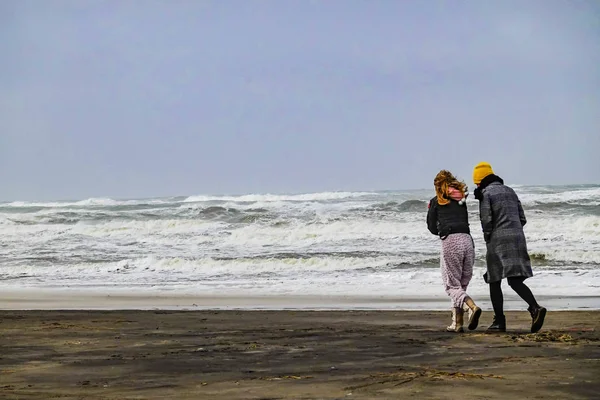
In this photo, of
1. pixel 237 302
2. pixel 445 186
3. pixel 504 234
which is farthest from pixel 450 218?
pixel 237 302

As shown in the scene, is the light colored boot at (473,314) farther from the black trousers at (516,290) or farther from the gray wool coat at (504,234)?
the gray wool coat at (504,234)

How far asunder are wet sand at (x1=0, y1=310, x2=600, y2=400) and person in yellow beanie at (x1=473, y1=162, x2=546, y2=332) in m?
0.36

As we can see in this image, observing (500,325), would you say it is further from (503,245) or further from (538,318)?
(503,245)

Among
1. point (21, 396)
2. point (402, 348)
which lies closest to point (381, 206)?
point (402, 348)

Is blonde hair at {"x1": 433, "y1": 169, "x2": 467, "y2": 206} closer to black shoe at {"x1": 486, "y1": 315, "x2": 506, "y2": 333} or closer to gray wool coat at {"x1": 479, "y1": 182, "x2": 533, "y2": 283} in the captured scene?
gray wool coat at {"x1": 479, "y1": 182, "x2": 533, "y2": 283}

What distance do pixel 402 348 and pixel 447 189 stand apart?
208 cm

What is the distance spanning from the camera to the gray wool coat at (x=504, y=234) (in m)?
8.14

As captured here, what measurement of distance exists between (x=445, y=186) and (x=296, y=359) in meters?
2.85

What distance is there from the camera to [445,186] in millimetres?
8438

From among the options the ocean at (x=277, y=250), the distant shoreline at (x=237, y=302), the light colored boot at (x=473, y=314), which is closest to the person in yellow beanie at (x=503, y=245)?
the light colored boot at (x=473, y=314)

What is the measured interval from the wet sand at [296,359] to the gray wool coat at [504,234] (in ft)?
1.93

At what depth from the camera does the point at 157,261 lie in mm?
21125

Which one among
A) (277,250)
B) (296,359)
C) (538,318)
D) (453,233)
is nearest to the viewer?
(296,359)

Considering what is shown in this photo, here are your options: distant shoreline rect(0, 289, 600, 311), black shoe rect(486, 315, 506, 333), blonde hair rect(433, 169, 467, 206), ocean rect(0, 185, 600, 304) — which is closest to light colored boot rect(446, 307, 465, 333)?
black shoe rect(486, 315, 506, 333)
